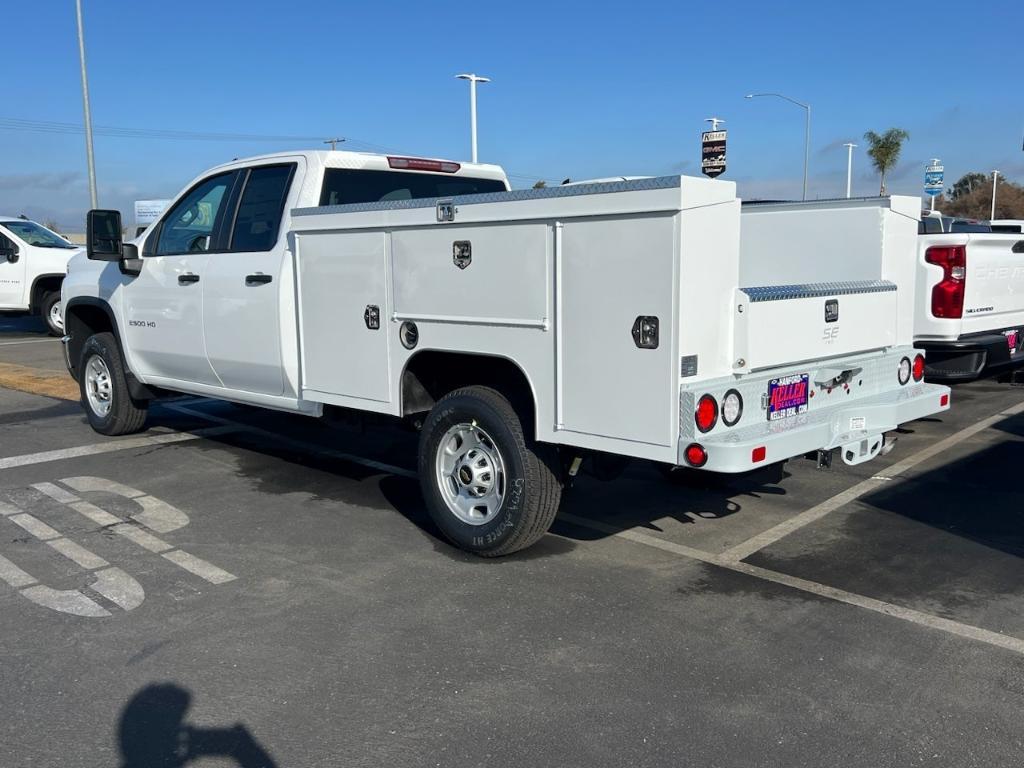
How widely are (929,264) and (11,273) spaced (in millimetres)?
15592

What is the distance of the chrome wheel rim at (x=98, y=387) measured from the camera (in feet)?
27.3

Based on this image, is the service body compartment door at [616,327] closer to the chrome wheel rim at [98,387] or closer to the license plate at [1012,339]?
the license plate at [1012,339]

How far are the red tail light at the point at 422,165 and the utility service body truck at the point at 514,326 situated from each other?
18 millimetres

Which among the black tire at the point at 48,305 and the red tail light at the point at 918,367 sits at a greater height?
the red tail light at the point at 918,367

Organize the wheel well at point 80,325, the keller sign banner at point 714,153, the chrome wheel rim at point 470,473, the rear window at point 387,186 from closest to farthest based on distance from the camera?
the chrome wheel rim at point 470,473 → the rear window at point 387,186 → the wheel well at point 80,325 → the keller sign banner at point 714,153

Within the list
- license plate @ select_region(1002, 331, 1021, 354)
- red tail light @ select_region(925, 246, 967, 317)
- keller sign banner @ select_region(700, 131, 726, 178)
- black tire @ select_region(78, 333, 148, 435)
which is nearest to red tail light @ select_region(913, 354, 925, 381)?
red tail light @ select_region(925, 246, 967, 317)

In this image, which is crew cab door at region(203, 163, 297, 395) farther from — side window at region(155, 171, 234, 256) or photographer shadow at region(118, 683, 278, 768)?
photographer shadow at region(118, 683, 278, 768)

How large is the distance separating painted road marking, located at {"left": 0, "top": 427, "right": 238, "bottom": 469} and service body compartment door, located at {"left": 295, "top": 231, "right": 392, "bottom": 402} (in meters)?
2.77

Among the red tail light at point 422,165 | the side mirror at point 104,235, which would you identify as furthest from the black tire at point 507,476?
the side mirror at point 104,235

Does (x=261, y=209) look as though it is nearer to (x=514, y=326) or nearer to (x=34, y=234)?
(x=514, y=326)

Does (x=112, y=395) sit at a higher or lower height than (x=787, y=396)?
lower

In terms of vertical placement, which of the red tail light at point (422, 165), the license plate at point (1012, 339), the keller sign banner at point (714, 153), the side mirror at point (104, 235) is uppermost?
the keller sign banner at point (714, 153)

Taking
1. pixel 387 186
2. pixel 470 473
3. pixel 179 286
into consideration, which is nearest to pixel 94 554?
pixel 470 473

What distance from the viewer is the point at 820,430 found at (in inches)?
186
